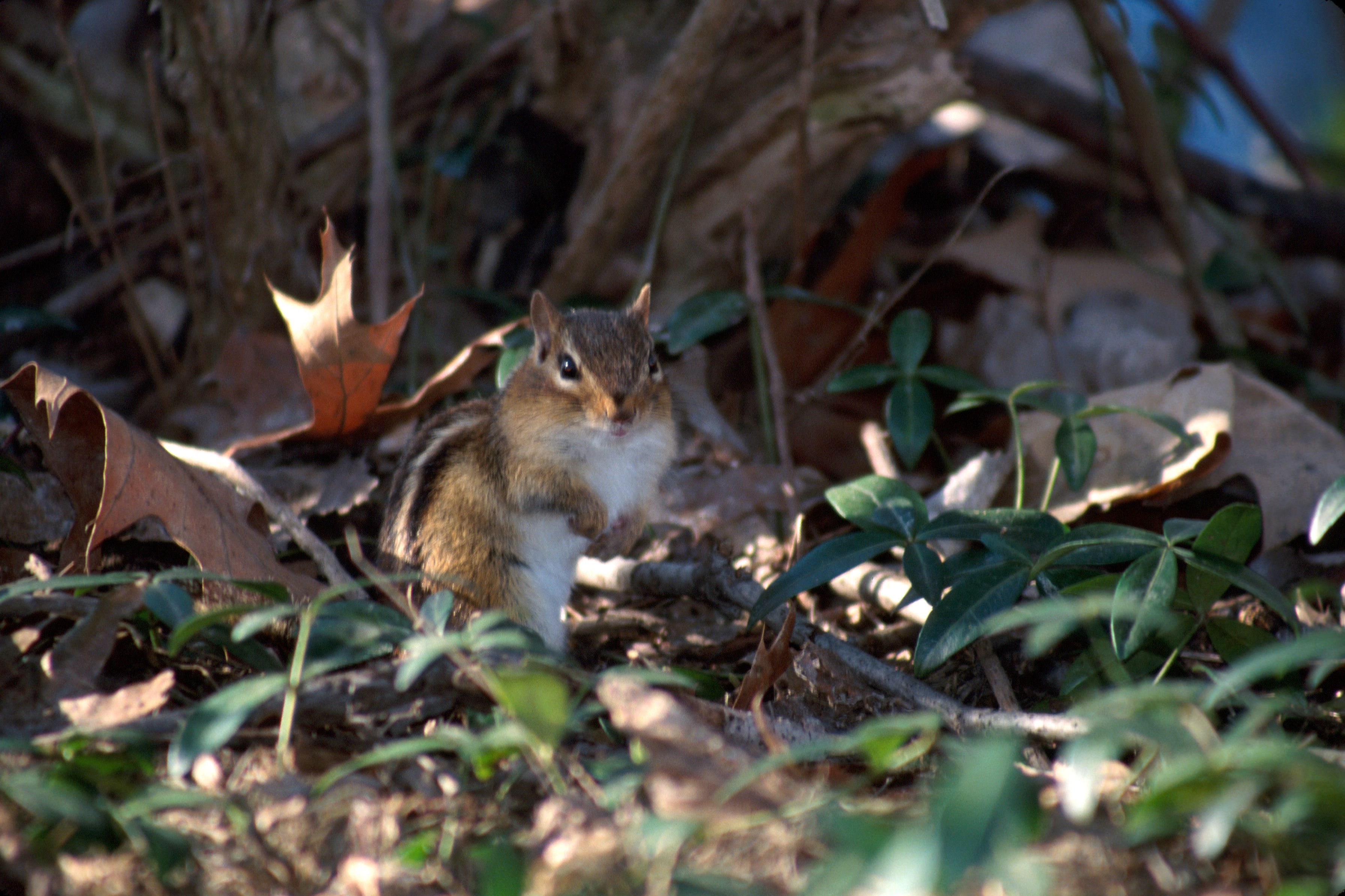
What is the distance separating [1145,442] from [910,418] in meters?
0.73

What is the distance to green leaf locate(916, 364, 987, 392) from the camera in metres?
3.53

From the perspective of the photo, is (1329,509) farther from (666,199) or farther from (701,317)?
(666,199)

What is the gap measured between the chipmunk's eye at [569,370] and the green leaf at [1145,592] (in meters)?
1.55

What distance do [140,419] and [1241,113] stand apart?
537 cm

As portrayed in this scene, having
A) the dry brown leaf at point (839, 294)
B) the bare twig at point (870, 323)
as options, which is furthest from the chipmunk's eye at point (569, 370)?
the dry brown leaf at point (839, 294)

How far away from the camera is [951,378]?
139 inches

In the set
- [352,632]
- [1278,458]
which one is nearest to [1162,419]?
[1278,458]

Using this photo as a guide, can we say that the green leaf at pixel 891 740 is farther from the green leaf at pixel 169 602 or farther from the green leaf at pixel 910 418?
the green leaf at pixel 910 418

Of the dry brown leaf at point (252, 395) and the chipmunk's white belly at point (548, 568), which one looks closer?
the chipmunk's white belly at point (548, 568)

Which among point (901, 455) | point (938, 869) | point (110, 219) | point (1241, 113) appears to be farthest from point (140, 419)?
point (1241, 113)

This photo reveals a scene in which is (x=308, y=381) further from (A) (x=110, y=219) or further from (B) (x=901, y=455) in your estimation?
(B) (x=901, y=455)

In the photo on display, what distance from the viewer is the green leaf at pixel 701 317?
3652 mm

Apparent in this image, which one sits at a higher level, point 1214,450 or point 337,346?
point 337,346

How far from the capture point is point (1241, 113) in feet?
17.9
